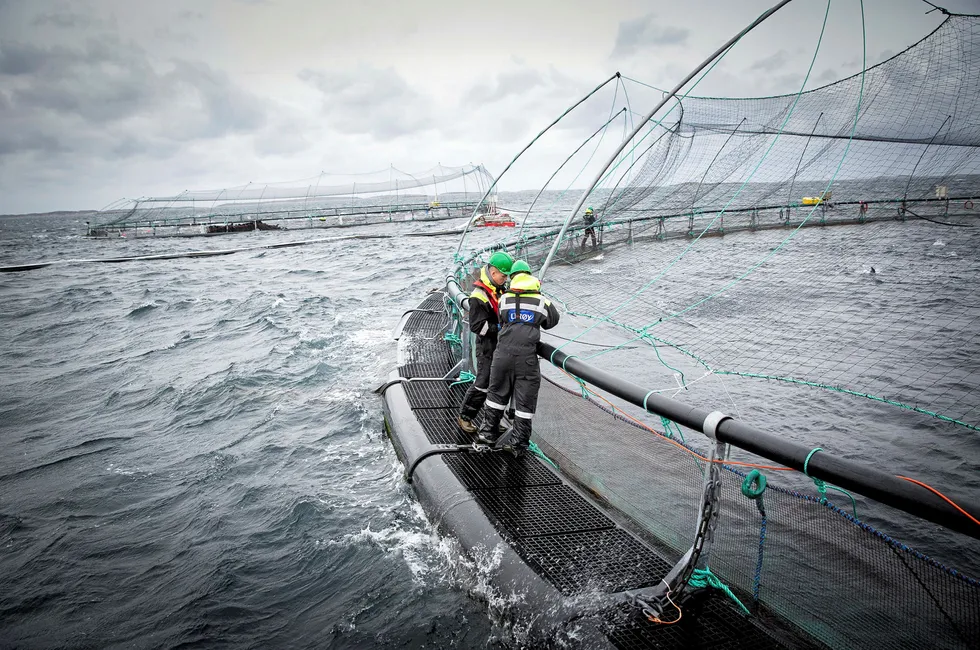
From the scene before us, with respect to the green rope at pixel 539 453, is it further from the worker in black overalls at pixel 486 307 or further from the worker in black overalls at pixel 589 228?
the worker in black overalls at pixel 589 228

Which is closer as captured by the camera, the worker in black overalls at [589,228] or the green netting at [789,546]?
the green netting at [789,546]

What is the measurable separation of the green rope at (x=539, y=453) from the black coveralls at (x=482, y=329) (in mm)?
673

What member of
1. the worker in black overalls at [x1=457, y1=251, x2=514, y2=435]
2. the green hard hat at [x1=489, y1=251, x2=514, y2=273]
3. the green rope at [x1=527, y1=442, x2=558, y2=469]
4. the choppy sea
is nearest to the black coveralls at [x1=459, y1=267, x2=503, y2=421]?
the worker in black overalls at [x1=457, y1=251, x2=514, y2=435]

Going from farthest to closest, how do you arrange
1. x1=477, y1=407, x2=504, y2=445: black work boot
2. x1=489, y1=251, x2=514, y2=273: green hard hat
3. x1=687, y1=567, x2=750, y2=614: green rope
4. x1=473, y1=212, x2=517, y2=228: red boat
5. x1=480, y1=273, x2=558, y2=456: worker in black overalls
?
x1=473, y1=212, x2=517, y2=228: red boat, x1=477, y1=407, x2=504, y2=445: black work boot, x1=489, y1=251, x2=514, y2=273: green hard hat, x1=480, y1=273, x2=558, y2=456: worker in black overalls, x1=687, y1=567, x2=750, y2=614: green rope

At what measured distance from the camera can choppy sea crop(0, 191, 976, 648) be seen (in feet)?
12.6

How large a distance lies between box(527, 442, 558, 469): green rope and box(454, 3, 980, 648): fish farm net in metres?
0.09

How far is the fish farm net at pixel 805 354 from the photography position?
3.12 m

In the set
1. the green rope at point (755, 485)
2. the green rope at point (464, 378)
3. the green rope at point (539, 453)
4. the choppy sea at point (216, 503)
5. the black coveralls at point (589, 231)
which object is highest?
the black coveralls at point (589, 231)

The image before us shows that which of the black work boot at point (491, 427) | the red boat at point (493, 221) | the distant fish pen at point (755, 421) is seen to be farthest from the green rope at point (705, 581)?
the red boat at point (493, 221)

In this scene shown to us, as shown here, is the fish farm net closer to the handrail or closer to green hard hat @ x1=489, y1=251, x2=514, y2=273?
the handrail

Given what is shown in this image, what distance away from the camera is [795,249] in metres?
21.1

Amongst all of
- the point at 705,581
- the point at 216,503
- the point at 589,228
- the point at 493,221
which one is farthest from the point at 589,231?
the point at 493,221

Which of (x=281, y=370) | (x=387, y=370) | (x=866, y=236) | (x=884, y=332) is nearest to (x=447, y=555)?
(x=387, y=370)

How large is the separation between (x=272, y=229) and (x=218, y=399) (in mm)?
51914
